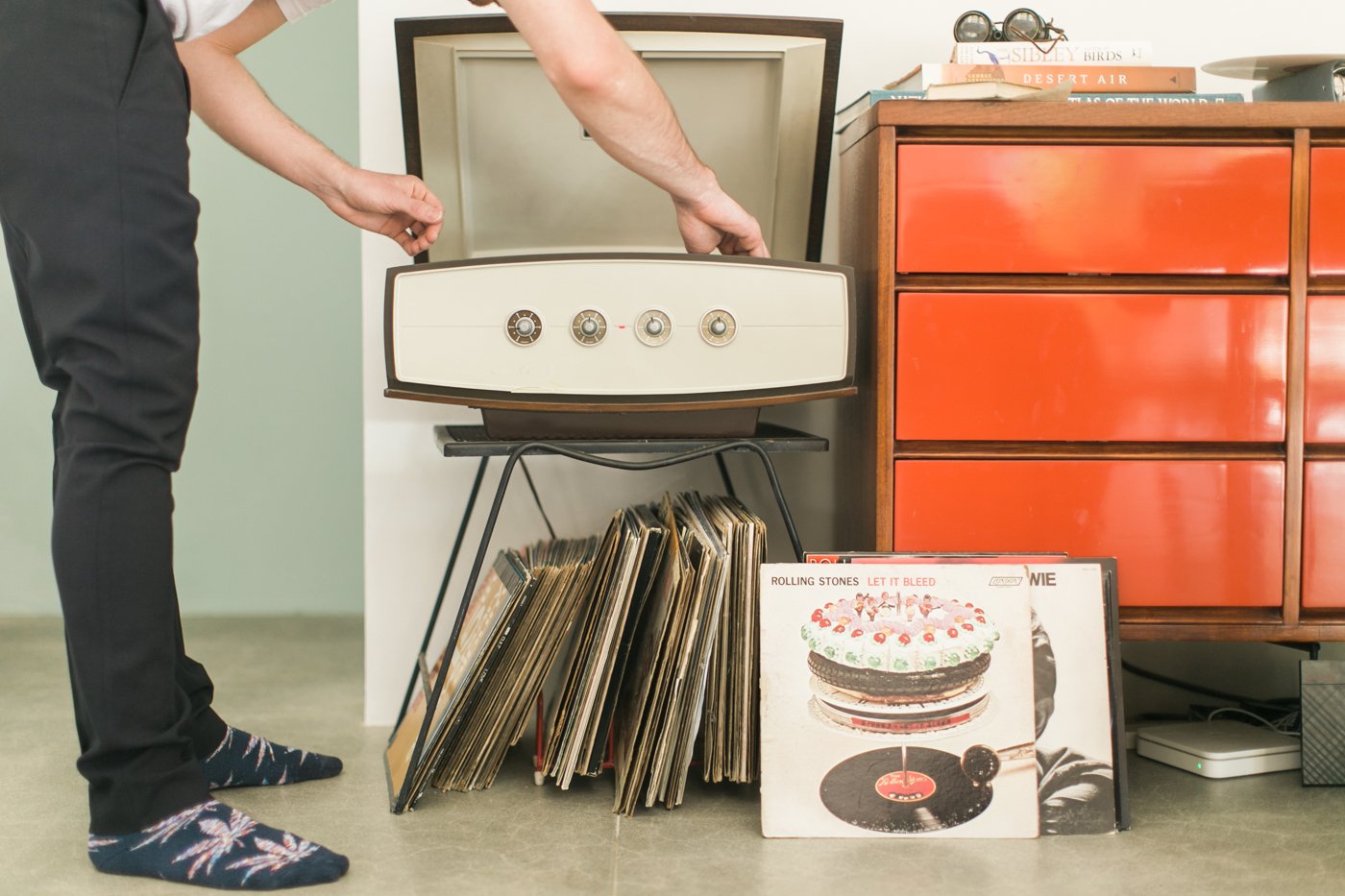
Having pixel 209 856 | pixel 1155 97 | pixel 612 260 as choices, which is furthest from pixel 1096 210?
pixel 209 856

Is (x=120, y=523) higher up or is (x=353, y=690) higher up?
(x=120, y=523)

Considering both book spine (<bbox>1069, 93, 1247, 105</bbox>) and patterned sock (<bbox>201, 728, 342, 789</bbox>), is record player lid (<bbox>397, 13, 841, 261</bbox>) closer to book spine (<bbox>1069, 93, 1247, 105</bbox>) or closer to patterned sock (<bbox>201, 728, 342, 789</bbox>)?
book spine (<bbox>1069, 93, 1247, 105</bbox>)

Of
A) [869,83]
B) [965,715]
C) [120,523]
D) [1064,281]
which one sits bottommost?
[965,715]

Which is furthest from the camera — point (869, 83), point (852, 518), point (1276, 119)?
point (869, 83)

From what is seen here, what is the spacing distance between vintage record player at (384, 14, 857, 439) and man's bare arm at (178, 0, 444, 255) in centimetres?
9

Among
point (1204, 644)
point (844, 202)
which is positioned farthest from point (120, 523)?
point (1204, 644)

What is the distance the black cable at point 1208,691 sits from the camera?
1.65m

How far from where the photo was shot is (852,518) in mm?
1551

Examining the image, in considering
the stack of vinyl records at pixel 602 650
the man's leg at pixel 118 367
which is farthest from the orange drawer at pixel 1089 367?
the man's leg at pixel 118 367

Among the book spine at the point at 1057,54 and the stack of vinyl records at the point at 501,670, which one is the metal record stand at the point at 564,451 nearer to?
the stack of vinyl records at the point at 501,670

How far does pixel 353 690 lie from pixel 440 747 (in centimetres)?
60

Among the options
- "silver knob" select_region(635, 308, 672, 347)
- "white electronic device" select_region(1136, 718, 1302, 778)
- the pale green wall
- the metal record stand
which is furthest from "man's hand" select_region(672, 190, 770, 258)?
the pale green wall

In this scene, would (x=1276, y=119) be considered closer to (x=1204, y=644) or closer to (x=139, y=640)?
(x=1204, y=644)

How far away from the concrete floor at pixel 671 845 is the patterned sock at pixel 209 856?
2 centimetres
